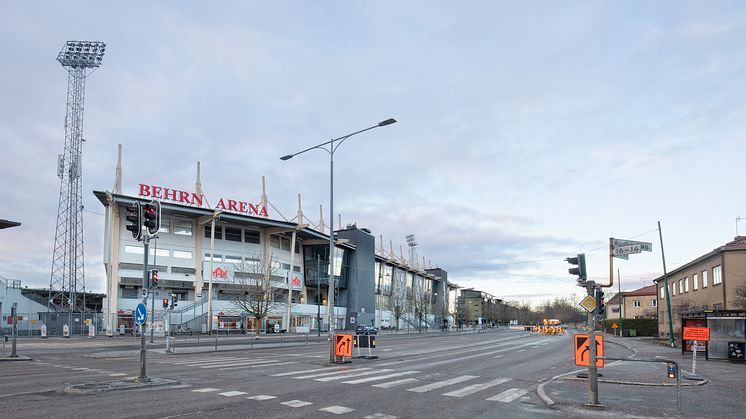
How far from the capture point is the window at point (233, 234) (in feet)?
245

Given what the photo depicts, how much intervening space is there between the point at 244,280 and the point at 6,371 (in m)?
44.4

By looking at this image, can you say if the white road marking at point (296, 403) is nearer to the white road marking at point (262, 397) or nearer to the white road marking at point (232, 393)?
the white road marking at point (262, 397)

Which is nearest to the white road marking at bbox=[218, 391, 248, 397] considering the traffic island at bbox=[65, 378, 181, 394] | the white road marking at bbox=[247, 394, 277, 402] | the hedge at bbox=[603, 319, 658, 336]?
the white road marking at bbox=[247, 394, 277, 402]

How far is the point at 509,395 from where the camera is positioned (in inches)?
541

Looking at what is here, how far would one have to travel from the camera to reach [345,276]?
320 feet

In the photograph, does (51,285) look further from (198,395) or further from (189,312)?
(198,395)

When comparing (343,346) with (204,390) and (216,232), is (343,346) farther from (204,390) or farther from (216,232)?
(216,232)

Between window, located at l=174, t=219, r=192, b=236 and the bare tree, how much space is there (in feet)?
24.5

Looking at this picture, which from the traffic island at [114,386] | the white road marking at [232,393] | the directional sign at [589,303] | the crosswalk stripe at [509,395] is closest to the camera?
the directional sign at [589,303]

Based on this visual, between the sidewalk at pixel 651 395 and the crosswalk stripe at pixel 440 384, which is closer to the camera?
the sidewalk at pixel 651 395

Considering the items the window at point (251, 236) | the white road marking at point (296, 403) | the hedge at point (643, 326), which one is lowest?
the hedge at point (643, 326)

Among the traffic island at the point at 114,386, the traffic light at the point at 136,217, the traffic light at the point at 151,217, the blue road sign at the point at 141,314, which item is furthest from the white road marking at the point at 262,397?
the traffic light at the point at 136,217

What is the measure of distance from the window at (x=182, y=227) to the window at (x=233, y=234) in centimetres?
592

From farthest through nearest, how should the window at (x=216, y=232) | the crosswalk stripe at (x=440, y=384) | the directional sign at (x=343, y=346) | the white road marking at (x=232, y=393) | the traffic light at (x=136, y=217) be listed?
1. the window at (x=216, y=232)
2. the directional sign at (x=343, y=346)
3. the traffic light at (x=136, y=217)
4. the crosswalk stripe at (x=440, y=384)
5. the white road marking at (x=232, y=393)
